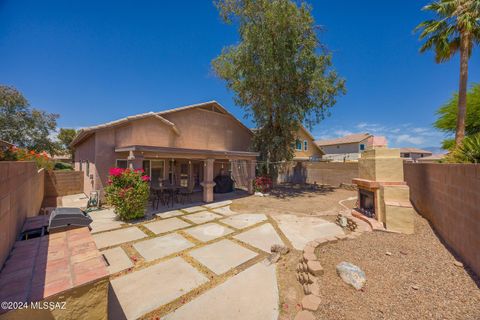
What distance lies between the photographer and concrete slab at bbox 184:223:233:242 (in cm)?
560

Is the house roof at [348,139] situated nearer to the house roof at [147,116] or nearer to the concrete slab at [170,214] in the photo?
the house roof at [147,116]

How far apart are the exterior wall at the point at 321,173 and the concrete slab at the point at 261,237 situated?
11.0 metres

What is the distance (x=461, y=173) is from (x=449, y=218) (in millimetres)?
1293

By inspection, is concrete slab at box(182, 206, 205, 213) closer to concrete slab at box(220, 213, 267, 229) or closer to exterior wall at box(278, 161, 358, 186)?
concrete slab at box(220, 213, 267, 229)

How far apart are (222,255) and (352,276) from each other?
9.02ft

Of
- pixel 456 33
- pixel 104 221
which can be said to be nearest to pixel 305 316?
pixel 104 221

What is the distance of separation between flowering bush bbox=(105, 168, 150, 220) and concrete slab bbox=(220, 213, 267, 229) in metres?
3.25

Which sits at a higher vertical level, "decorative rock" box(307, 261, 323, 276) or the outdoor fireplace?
the outdoor fireplace

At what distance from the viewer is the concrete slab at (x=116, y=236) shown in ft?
16.7

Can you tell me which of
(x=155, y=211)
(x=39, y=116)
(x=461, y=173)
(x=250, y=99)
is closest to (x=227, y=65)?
(x=250, y=99)

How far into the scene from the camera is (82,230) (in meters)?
3.28

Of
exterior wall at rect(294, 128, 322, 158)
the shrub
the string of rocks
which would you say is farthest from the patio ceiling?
exterior wall at rect(294, 128, 322, 158)

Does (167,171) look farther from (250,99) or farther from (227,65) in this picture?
(227,65)

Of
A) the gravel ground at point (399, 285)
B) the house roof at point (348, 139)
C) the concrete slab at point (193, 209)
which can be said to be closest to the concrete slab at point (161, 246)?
the concrete slab at point (193, 209)
